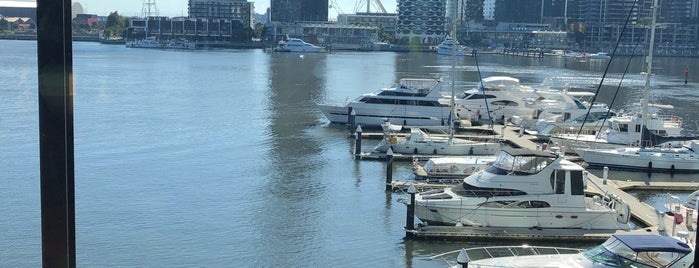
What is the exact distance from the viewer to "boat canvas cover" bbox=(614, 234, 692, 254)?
8396mm

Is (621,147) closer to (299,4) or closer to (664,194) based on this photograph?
(664,194)

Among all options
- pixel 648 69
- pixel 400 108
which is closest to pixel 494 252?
pixel 648 69

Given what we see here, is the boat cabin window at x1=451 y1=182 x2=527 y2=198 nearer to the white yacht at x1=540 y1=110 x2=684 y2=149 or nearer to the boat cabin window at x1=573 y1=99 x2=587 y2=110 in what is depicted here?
the white yacht at x1=540 y1=110 x2=684 y2=149

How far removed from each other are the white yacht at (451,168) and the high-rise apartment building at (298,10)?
105999 mm

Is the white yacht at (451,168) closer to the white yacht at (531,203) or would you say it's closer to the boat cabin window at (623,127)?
the white yacht at (531,203)

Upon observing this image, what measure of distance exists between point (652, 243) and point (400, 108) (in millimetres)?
17611

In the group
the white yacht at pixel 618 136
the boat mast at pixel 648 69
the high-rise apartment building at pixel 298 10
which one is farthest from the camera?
the high-rise apartment building at pixel 298 10

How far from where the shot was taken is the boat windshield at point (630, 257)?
27.5ft

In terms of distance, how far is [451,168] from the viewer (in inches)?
658

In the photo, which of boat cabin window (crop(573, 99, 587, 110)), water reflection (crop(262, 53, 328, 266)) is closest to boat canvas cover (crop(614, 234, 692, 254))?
water reflection (crop(262, 53, 328, 266))

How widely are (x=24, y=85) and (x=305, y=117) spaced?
61.2 feet

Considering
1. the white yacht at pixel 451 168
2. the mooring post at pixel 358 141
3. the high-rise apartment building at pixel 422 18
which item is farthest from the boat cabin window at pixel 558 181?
the high-rise apartment building at pixel 422 18

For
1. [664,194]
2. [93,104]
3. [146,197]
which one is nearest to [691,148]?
[664,194]

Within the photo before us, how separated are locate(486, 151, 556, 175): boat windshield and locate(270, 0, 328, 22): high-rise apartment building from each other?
11039 centimetres
